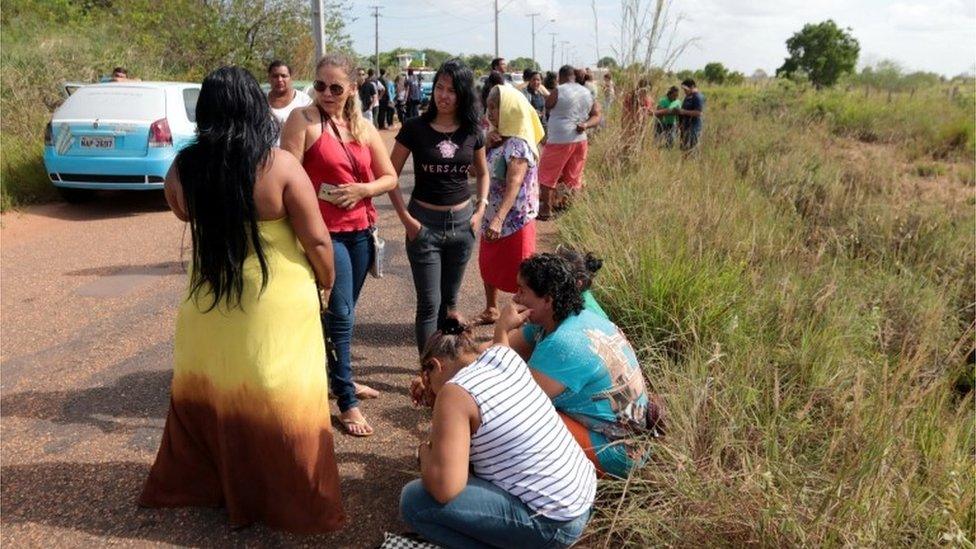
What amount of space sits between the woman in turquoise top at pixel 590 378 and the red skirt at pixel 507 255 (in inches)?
57.4

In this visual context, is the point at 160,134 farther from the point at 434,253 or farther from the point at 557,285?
the point at 557,285

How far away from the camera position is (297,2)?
1767cm

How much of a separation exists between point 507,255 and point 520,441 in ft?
7.06

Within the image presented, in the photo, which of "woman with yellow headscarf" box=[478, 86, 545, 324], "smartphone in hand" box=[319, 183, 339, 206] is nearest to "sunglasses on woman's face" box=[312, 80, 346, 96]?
"smartphone in hand" box=[319, 183, 339, 206]

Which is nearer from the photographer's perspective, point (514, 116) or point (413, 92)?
point (514, 116)

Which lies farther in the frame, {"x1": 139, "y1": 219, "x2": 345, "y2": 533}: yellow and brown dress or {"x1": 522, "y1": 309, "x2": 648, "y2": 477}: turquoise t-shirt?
{"x1": 522, "y1": 309, "x2": 648, "y2": 477}: turquoise t-shirt

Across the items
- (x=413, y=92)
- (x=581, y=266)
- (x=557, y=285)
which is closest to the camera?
(x=557, y=285)

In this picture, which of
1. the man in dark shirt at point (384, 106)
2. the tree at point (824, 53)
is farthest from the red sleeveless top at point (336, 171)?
the tree at point (824, 53)

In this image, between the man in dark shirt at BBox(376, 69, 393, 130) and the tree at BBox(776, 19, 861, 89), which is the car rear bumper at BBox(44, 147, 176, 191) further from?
the tree at BBox(776, 19, 861, 89)

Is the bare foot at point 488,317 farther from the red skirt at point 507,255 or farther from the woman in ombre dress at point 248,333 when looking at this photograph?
the woman in ombre dress at point 248,333

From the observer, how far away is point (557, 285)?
2699 mm

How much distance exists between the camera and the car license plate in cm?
753

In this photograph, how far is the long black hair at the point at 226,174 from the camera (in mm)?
2279

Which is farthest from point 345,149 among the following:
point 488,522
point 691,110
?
point 691,110
